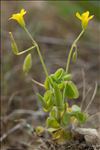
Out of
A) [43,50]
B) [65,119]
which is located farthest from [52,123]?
[43,50]

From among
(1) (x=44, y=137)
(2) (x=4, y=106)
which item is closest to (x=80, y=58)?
(2) (x=4, y=106)

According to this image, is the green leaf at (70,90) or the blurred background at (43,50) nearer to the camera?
the green leaf at (70,90)

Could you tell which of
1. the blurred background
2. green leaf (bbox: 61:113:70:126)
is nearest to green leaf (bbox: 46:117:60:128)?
green leaf (bbox: 61:113:70:126)

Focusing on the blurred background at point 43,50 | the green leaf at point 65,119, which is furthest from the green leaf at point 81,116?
the blurred background at point 43,50

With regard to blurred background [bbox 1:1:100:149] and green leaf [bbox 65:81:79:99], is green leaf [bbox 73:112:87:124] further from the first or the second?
blurred background [bbox 1:1:100:149]

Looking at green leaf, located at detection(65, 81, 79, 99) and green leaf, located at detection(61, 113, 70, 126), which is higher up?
green leaf, located at detection(65, 81, 79, 99)

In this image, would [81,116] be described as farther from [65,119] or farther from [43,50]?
[43,50]

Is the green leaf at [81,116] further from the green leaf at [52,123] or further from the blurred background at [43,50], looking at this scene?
the blurred background at [43,50]

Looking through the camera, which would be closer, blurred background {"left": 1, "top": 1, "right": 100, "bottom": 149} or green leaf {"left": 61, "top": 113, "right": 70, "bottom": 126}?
green leaf {"left": 61, "top": 113, "right": 70, "bottom": 126}
